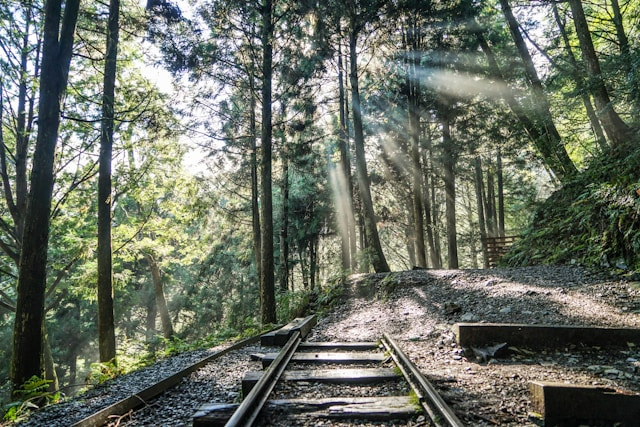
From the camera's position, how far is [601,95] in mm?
8898

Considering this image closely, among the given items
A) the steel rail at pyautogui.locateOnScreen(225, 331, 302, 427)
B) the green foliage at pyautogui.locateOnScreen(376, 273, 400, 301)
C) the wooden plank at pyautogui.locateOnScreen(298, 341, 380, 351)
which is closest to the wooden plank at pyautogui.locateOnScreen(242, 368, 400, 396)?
the steel rail at pyautogui.locateOnScreen(225, 331, 302, 427)

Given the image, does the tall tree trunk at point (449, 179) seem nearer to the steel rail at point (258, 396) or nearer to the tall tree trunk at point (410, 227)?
the tall tree trunk at point (410, 227)

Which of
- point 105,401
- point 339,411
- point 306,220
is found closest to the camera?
point 339,411

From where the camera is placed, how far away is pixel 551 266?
8031 millimetres

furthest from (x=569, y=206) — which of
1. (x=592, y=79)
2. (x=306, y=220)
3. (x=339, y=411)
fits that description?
(x=306, y=220)

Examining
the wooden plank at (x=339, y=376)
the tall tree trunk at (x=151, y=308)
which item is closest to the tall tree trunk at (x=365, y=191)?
the wooden plank at (x=339, y=376)

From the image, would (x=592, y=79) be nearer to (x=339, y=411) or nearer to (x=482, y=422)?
(x=482, y=422)

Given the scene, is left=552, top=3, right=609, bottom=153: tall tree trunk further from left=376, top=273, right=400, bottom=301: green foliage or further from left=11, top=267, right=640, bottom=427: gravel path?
left=376, top=273, right=400, bottom=301: green foliage

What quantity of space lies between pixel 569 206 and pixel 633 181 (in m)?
2.85

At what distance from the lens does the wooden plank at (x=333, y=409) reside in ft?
9.01

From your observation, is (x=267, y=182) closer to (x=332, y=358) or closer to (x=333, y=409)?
(x=332, y=358)

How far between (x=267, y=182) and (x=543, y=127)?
10.5 m

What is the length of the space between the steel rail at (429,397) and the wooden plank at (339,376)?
188 millimetres

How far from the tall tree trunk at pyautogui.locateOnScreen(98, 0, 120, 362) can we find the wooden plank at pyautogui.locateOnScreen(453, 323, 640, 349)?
27.7 ft
